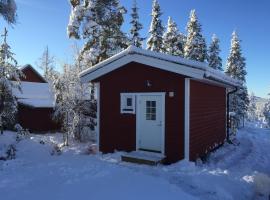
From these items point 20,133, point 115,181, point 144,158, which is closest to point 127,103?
point 144,158

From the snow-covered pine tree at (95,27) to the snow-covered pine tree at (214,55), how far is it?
58.2 ft

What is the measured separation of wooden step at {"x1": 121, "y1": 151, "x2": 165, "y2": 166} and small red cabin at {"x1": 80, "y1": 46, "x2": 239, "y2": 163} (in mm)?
305

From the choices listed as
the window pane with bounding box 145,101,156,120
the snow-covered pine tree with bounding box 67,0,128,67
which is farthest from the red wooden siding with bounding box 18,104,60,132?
the window pane with bounding box 145,101,156,120

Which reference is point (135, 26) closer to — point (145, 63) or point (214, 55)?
point (214, 55)

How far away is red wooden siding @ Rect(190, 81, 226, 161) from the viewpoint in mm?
10188

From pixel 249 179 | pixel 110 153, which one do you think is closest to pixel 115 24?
pixel 110 153

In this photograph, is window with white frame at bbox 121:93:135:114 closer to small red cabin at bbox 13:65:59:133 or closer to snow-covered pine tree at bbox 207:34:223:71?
small red cabin at bbox 13:65:59:133

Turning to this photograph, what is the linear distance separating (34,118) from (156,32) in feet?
52.5

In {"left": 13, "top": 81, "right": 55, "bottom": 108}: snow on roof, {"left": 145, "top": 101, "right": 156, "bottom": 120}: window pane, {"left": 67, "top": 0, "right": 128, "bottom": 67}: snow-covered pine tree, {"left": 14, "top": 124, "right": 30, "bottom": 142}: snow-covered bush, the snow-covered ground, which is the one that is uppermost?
{"left": 67, "top": 0, "right": 128, "bottom": 67}: snow-covered pine tree

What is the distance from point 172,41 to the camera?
3338cm

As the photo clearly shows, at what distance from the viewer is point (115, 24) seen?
22.2 meters

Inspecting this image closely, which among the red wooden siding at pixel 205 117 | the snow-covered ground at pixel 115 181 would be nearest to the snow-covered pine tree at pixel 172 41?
the red wooden siding at pixel 205 117

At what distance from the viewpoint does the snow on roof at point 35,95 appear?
72.7 ft

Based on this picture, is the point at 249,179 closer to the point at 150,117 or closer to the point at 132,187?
the point at 132,187
